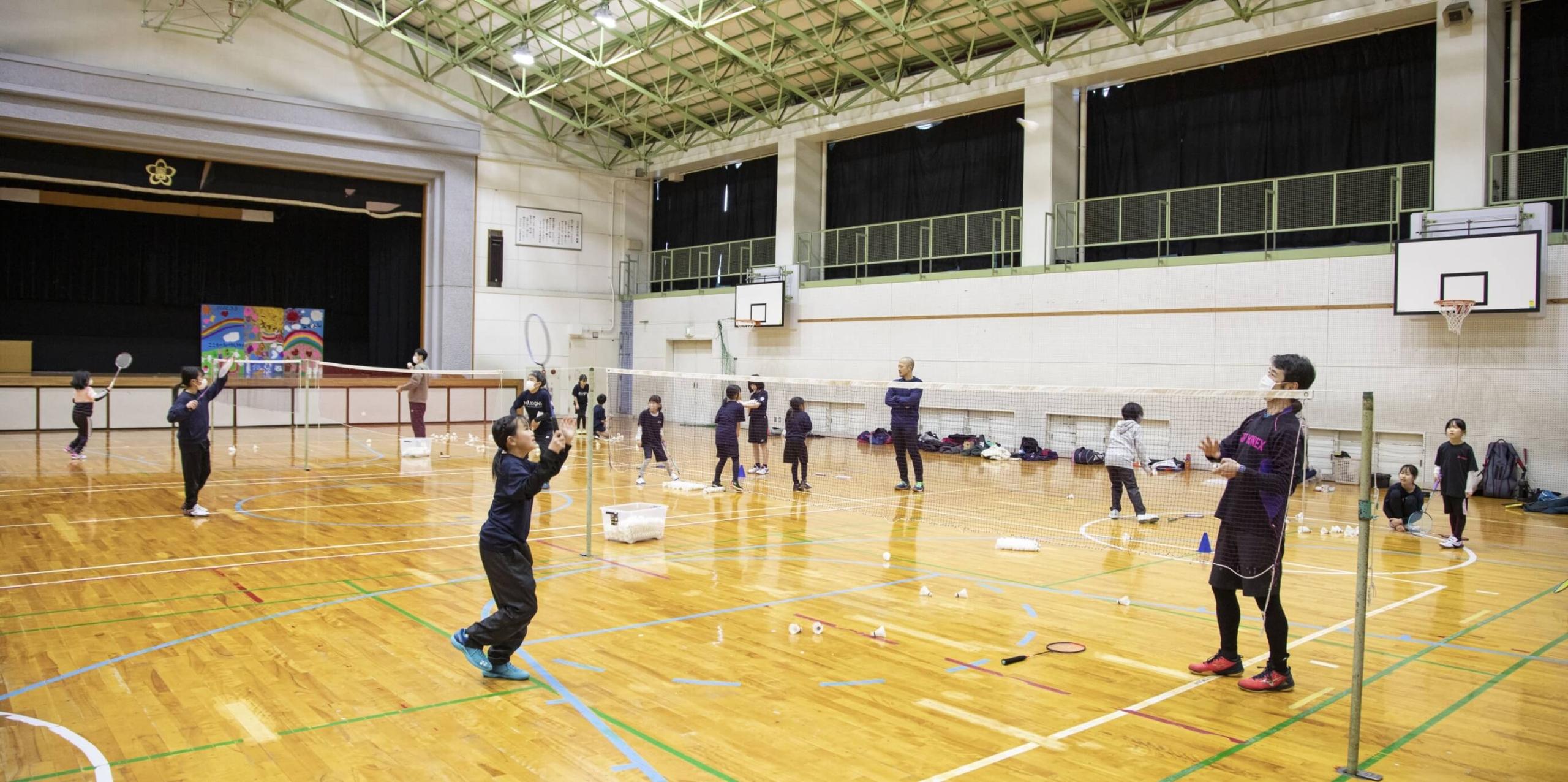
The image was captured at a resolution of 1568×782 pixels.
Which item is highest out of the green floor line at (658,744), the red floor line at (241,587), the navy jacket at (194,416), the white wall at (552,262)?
the white wall at (552,262)

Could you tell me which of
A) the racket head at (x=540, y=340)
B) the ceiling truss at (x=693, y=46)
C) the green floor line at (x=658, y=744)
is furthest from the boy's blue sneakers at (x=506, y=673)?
the racket head at (x=540, y=340)

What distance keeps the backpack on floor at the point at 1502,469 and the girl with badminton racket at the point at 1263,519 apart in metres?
13.6

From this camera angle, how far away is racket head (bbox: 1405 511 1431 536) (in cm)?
1248

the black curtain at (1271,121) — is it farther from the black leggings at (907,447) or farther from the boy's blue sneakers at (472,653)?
the boy's blue sneakers at (472,653)

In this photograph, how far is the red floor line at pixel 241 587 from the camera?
302 inches

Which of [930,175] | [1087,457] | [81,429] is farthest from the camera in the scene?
[930,175]

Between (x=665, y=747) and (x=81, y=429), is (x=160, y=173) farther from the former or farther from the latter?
(x=665, y=747)

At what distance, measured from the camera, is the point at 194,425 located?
440 inches

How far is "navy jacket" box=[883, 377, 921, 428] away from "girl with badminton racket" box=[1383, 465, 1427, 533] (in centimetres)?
662

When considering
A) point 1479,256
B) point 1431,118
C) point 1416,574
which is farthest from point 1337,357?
point 1416,574

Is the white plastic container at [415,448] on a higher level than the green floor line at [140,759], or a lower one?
higher

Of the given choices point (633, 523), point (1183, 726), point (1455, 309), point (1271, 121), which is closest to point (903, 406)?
point (633, 523)

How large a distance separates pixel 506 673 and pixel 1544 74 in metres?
20.8

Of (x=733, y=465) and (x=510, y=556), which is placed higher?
(x=510, y=556)
